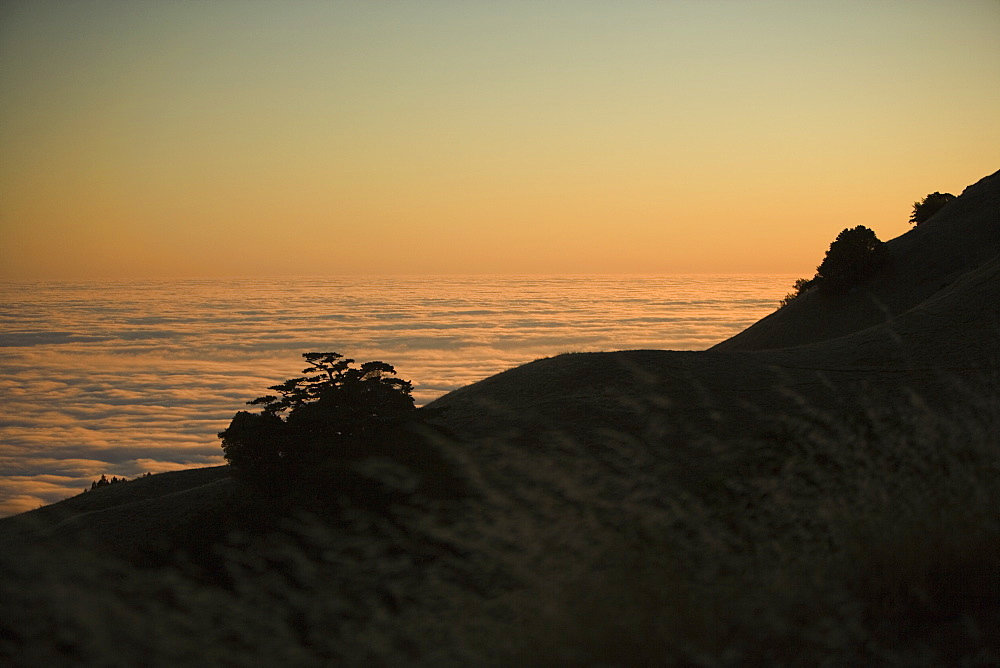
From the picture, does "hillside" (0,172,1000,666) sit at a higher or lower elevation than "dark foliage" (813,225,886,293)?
lower

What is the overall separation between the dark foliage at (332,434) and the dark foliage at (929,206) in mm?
65124

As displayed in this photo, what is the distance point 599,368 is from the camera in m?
25.5

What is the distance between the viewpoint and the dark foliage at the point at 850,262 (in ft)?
170

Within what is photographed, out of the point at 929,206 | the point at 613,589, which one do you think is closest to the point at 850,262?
the point at 929,206

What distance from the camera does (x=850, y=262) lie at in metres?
51.8

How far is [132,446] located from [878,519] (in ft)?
452

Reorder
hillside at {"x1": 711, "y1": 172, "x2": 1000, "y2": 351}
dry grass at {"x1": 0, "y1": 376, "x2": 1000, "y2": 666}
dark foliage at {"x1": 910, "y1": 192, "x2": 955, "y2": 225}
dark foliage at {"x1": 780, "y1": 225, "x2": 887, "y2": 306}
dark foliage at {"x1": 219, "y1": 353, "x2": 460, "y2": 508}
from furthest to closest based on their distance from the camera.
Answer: dark foliage at {"x1": 910, "y1": 192, "x2": 955, "y2": 225} → dark foliage at {"x1": 780, "y1": 225, "x2": 887, "y2": 306} → hillside at {"x1": 711, "y1": 172, "x2": 1000, "y2": 351} → dark foliage at {"x1": 219, "y1": 353, "x2": 460, "y2": 508} → dry grass at {"x1": 0, "y1": 376, "x2": 1000, "y2": 666}

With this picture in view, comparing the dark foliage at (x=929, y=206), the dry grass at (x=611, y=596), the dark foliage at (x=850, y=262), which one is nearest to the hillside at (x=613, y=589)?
the dry grass at (x=611, y=596)

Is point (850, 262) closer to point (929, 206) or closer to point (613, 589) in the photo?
point (929, 206)

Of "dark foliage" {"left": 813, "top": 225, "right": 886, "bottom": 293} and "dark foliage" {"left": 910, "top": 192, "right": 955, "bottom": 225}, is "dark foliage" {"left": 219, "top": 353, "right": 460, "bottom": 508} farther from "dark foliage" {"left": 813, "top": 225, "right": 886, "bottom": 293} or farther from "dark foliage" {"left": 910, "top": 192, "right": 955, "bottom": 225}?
"dark foliage" {"left": 910, "top": 192, "right": 955, "bottom": 225}

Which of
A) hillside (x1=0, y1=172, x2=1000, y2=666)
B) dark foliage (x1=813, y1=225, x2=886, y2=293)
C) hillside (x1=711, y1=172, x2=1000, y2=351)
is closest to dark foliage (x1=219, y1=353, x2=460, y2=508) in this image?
hillside (x1=0, y1=172, x2=1000, y2=666)

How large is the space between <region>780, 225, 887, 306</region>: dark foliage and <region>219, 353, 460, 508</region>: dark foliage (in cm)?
4199

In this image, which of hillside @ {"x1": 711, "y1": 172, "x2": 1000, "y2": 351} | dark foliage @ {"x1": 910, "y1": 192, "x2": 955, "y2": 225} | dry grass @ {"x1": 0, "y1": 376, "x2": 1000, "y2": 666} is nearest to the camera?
dry grass @ {"x1": 0, "y1": 376, "x2": 1000, "y2": 666}

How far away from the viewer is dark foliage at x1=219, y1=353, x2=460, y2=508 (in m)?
16.1
